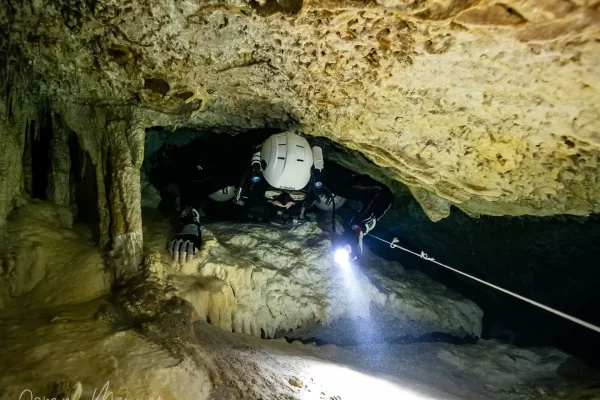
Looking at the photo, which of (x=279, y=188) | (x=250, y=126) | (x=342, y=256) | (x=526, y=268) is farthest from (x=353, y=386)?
(x=526, y=268)

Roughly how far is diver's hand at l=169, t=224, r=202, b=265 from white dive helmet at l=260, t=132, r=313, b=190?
1.02 metres

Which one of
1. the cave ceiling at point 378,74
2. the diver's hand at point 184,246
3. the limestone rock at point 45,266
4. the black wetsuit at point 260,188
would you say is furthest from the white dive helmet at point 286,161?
the limestone rock at point 45,266

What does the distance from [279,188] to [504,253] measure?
379 cm

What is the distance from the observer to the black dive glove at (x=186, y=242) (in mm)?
3338

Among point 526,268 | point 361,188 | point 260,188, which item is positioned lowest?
point 526,268

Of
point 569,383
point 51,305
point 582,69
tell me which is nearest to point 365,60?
point 582,69

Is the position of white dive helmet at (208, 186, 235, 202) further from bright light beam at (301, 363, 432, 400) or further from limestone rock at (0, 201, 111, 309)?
bright light beam at (301, 363, 432, 400)

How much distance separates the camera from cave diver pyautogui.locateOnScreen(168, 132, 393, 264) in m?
3.95

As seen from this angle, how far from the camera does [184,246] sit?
11.1 ft

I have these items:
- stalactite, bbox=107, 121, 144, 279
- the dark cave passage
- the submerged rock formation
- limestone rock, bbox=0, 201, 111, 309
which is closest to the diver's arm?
the submerged rock formation

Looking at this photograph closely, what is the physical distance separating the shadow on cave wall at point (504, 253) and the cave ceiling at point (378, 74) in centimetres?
155

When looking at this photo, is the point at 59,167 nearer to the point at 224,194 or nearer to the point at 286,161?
the point at 224,194

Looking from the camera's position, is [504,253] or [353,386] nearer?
[353,386]

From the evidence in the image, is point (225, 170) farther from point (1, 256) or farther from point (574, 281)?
point (574, 281)
